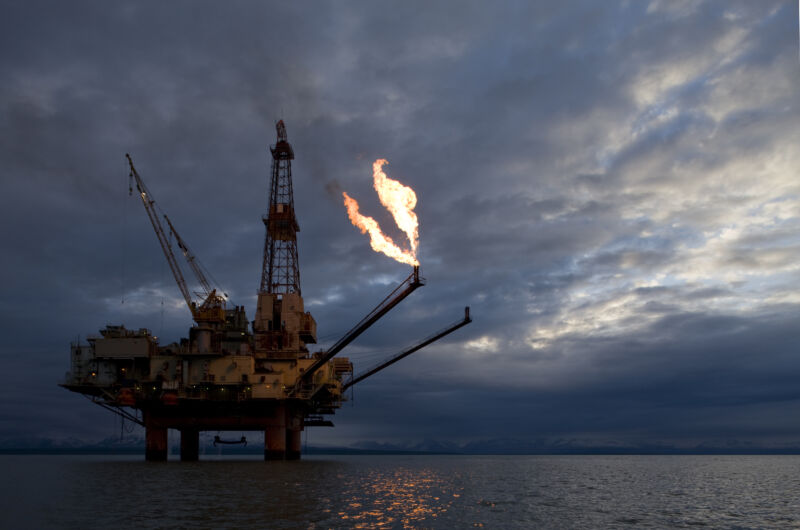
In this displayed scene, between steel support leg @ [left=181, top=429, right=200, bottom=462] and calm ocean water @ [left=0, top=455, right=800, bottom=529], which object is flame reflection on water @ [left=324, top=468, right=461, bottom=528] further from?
steel support leg @ [left=181, top=429, right=200, bottom=462]

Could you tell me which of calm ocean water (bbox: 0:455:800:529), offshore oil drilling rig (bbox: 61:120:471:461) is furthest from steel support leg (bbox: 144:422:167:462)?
calm ocean water (bbox: 0:455:800:529)

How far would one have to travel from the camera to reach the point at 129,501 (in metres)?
35.9

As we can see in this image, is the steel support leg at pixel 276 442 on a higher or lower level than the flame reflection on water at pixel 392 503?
higher

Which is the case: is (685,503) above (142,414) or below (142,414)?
below

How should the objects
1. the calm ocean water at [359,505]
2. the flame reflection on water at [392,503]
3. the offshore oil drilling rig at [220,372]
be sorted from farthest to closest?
the offshore oil drilling rig at [220,372] < the flame reflection on water at [392,503] < the calm ocean water at [359,505]

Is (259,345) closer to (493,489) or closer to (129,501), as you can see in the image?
(493,489)

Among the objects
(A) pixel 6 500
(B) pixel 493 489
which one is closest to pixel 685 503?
(B) pixel 493 489

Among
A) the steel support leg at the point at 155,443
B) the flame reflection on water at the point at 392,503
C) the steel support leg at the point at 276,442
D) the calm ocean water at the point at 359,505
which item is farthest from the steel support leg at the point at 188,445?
the flame reflection on water at the point at 392,503

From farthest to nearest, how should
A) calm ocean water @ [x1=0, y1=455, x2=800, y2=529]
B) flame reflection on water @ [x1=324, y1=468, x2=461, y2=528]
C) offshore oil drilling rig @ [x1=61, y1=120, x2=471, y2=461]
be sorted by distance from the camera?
offshore oil drilling rig @ [x1=61, y1=120, x2=471, y2=461], flame reflection on water @ [x1=324, y1=468, x2=461, y2=528], calm ocean water @ [x1=0, y1=455, x2=800, y2=529]

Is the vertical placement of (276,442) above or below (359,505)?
above

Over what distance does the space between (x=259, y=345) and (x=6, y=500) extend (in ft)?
141

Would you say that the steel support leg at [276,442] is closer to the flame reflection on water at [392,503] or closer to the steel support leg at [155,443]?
the steel support leg at [155,443]

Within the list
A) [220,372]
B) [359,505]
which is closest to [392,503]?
[359,505]

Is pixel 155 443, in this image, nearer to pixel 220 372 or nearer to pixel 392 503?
pixel 220 372
